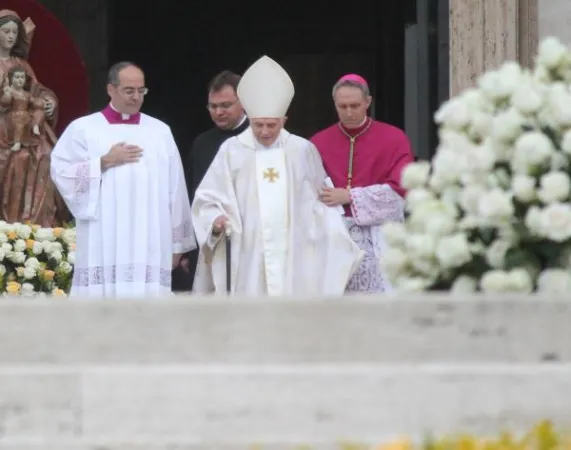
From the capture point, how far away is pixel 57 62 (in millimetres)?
14477

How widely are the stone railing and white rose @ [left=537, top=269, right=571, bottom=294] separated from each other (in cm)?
57

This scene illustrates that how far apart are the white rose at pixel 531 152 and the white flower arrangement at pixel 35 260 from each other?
18.4ft

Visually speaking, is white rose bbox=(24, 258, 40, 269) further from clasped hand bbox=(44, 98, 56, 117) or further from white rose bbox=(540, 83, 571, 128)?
white rose bbox=(540, 83, 571, 128)

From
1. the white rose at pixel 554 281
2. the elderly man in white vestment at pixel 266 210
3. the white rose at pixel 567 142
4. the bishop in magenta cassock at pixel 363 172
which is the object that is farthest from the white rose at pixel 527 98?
the elderly man in white vestment at pixel 266 210

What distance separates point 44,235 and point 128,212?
1076 millimetres

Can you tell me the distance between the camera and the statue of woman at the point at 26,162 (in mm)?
13000

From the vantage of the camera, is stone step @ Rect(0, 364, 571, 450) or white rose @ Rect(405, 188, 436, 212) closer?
stone step @ Rect(0, 364, 571, 450)

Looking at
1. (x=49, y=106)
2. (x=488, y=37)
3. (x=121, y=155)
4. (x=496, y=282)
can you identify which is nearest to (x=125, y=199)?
(x=121, y=155)

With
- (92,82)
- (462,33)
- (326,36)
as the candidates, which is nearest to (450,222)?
(462,33)

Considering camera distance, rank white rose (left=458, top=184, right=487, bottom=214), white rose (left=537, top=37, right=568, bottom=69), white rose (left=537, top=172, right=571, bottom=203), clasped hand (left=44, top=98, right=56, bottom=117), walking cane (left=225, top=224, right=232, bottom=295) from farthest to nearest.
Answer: clasped hand (left=44, top=98, right=56, bottom=117), walking cane (left=225, top=224, right=232, bottom=295), white rose (left=537, top=37, right=568, bottom=69), white rose (left=458, top=184, right=487, bottom=214), white rose (left=537, top=172, right=571, bottom=203)

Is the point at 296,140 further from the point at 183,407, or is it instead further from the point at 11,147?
the point at 183,407

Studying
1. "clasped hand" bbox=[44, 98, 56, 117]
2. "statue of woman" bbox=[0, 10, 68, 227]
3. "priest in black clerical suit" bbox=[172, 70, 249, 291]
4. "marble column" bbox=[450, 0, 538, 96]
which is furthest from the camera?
"clasped hand" bbox=[44, 98, 56, 117]

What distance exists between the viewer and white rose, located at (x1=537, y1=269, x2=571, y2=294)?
229 inches

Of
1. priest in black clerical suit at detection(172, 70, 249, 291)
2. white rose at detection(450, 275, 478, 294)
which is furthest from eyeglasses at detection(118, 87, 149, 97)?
white rose at detection(450, 275, 478, 294)
